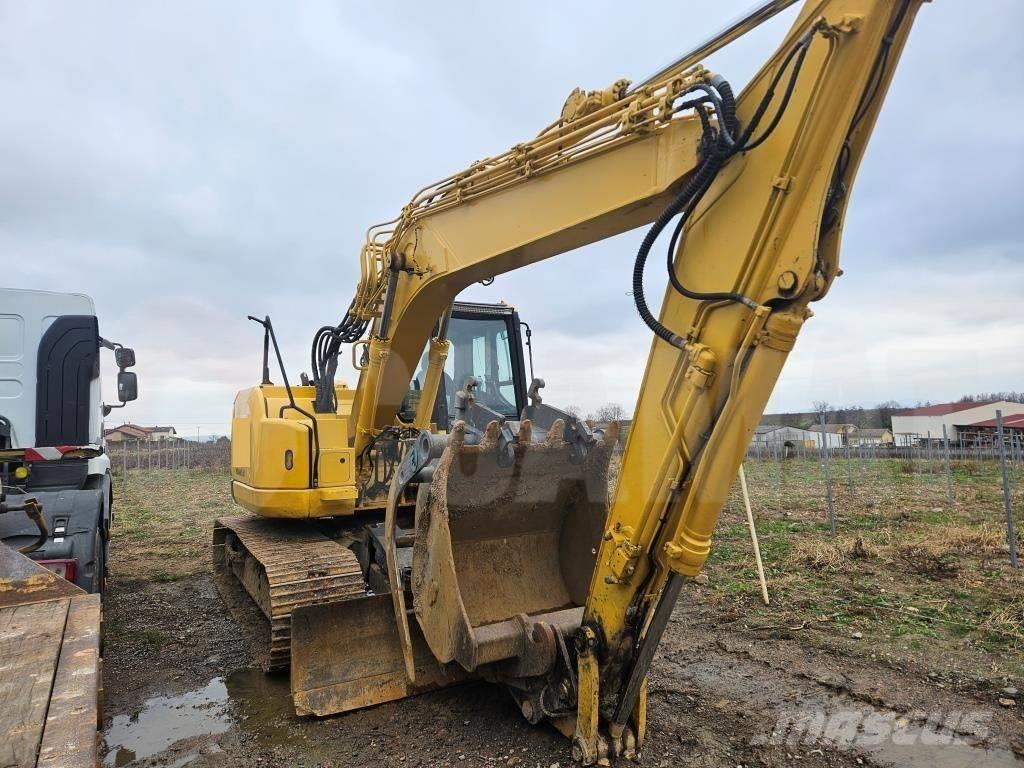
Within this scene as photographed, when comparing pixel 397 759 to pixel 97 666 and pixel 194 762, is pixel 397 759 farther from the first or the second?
pixel 97 666

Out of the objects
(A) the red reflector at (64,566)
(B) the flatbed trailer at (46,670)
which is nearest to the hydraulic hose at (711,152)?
(B) the flatbed trailer at (46,670)

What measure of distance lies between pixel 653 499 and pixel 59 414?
5.08 m

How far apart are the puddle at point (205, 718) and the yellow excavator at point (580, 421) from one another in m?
0.25

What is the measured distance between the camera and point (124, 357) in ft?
21.1

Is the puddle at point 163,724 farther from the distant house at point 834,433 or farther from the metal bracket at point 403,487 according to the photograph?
the distant house at point 834,433

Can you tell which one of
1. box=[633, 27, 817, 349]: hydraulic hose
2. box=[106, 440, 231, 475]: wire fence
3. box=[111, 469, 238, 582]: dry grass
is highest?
box=[633, 27, 817, 349]: hydraulic hose

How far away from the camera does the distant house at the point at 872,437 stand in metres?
20.9

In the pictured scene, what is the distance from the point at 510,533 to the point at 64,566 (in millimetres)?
2689

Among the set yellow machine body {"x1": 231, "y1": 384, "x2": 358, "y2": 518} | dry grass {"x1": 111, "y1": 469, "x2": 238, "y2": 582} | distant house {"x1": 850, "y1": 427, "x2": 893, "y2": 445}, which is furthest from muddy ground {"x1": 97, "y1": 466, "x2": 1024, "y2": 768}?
distant house {"x1": 850, "y1": 427, "x2": 893, "y2": 445}

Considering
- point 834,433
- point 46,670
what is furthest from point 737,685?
point 834,433

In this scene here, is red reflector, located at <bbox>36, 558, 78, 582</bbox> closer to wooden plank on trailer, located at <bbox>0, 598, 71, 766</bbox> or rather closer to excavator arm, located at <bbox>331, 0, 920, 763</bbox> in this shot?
wooden plank on trailer, located at <bbox>0, 598, 71, 766</bbox>

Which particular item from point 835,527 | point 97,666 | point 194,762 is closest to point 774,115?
point 97,666

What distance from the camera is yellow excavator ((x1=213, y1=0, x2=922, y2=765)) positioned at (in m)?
2.59

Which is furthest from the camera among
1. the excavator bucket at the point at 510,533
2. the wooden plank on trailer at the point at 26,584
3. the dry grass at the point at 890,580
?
the dry grass at the point at 890,580
